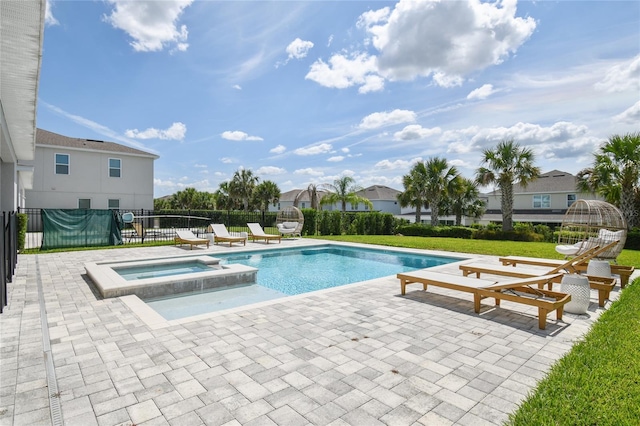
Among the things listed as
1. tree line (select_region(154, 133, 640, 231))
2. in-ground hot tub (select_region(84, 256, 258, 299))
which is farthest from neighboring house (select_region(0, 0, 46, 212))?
tree line (select_region(154, 133, 640, 231))

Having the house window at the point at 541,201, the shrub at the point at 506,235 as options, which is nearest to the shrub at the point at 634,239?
the shrub at the point at 506,235

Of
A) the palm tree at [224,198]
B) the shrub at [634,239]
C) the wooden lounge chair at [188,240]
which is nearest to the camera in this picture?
the wooden lounge chair at [188,240]

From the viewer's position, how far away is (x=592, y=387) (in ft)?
9.32

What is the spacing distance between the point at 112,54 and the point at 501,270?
15.4 m

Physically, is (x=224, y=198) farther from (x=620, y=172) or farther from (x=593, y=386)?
(x=593, y=386)

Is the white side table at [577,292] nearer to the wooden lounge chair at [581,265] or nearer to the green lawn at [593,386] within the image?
the green lawn at [593,386]

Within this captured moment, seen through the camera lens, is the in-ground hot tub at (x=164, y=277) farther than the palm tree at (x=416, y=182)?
No

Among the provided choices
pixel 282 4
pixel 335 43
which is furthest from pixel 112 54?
pixel 335 43

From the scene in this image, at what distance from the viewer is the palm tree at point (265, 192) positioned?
43625 mm

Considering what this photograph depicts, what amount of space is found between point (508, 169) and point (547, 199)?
457 inches

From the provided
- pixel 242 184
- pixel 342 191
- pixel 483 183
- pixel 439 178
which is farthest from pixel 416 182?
pixel 242 184

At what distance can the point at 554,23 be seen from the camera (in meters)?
9.73

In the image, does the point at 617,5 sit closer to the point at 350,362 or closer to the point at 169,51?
the point at 350,362

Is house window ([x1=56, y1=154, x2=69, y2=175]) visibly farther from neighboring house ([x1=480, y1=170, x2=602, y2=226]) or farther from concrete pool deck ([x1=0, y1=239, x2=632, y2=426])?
neighboring house ([x1=480, y1=170, x2=602, y2=226])
